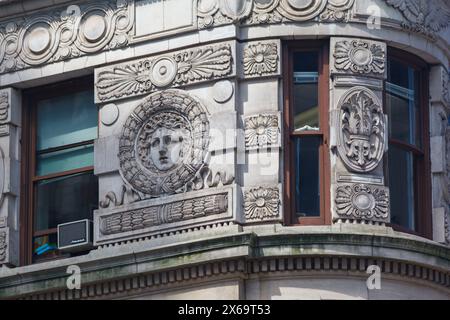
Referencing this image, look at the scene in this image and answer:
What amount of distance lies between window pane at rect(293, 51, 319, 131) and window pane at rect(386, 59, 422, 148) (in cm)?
150

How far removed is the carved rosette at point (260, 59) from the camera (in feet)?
173

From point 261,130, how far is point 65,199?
4617 mm

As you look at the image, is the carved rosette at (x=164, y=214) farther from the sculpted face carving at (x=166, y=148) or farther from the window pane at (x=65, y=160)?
the window pane at (x=65, y=160)

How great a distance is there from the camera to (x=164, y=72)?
176ft

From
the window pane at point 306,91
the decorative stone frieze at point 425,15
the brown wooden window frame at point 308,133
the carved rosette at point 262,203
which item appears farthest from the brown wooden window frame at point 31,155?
the decorative stone frieze at point 425,15

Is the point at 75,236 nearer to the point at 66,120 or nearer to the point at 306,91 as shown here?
the point at 66,120

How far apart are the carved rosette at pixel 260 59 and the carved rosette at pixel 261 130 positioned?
890 millimetres

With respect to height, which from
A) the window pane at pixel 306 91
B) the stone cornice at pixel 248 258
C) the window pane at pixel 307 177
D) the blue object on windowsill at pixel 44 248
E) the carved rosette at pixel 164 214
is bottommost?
the stone cornice at pixel 248 258

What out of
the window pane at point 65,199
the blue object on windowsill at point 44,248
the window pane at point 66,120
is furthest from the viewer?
the window pane at point 66,120

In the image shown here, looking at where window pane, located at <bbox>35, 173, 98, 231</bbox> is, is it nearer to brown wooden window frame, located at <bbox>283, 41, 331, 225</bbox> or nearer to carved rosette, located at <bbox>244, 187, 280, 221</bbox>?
carved rosette, located at <bbox>244, 187, 280, 221</bbox>

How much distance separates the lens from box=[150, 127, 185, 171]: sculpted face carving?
174 feet

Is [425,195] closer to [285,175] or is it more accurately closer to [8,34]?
[285,175]

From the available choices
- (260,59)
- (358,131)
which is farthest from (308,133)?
(260,59)

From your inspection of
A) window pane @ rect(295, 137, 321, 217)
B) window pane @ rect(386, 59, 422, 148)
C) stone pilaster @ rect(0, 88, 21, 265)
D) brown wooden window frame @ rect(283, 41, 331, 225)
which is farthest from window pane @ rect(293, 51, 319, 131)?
stone pilaster @ rect(0, 88, 21, 265)
